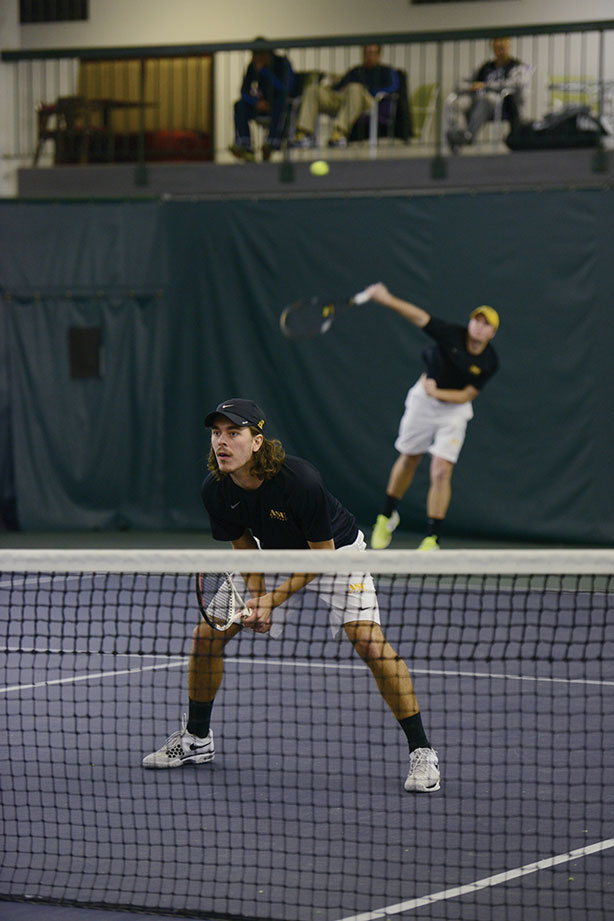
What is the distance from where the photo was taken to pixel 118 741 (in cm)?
493

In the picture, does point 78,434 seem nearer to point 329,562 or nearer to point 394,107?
point 394,107

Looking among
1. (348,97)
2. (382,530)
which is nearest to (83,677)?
(382,530)

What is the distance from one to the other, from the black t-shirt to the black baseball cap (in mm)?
5242

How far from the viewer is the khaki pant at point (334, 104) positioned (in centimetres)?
1228

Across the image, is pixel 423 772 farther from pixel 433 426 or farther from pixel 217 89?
pixel 217 89

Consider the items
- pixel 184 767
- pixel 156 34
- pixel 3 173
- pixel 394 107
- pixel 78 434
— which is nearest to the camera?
pixel 184 767

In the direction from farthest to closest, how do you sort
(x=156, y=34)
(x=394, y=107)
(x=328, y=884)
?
(x=156, y=34) < (x=394, y=107) < (x=328, y=884)

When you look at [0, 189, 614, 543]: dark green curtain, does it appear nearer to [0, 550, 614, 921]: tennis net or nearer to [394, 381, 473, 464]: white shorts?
[394, 381, 473, 464]: white shorts

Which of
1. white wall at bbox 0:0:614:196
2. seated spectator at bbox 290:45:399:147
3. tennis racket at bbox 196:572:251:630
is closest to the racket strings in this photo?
tennis racket at bbox 196:572:251:630

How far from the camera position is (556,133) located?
37.8ft

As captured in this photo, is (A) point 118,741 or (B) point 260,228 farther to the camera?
(B) point 260,228

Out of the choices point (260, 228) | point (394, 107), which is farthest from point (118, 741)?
point (394, 107)

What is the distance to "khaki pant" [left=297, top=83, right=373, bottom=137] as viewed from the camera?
12.3 metres

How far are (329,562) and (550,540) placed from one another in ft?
23.9
